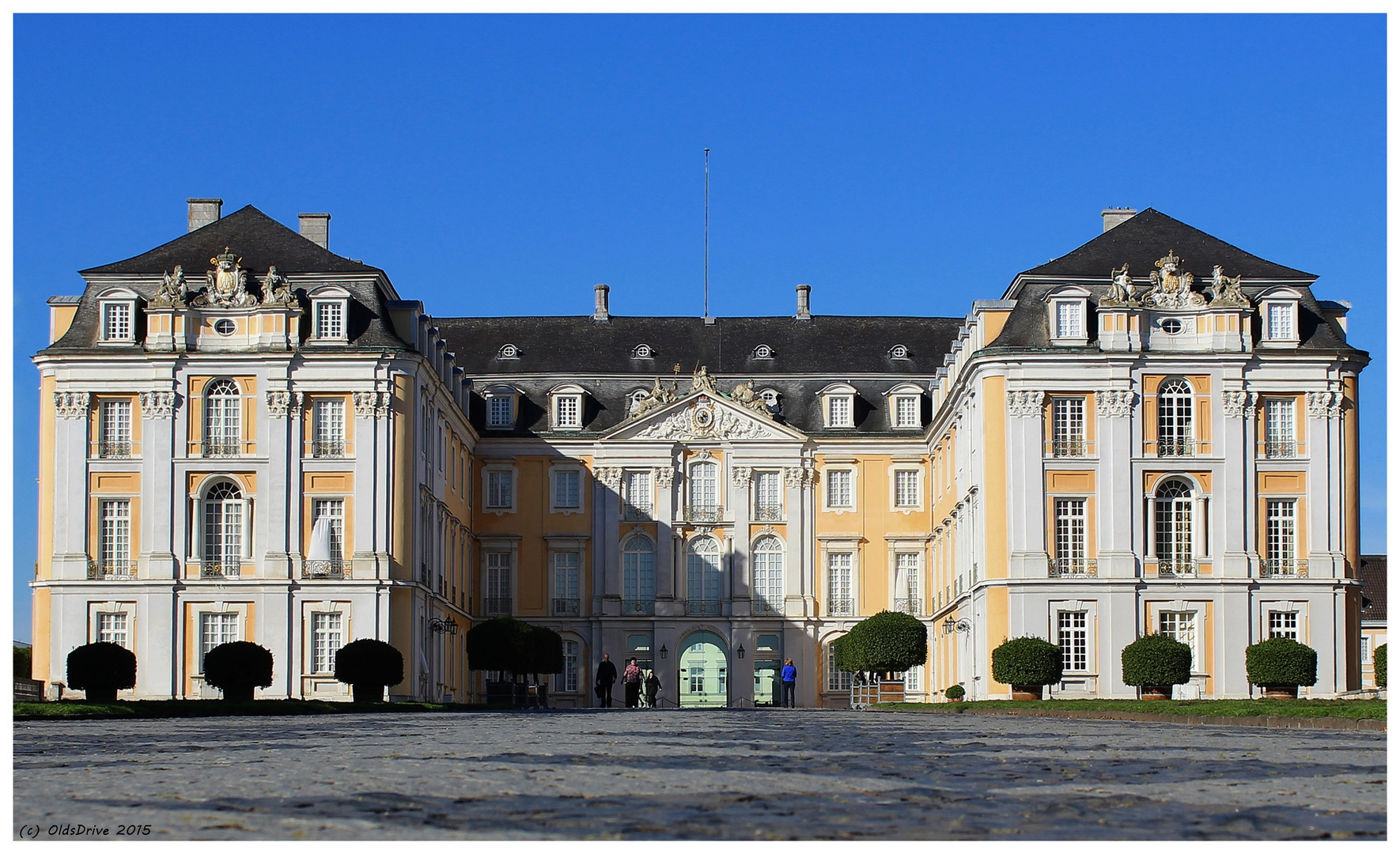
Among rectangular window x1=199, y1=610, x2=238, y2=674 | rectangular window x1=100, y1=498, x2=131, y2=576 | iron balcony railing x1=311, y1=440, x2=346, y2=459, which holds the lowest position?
rectangular window x1=199, y1=610, x2=238, y2=674

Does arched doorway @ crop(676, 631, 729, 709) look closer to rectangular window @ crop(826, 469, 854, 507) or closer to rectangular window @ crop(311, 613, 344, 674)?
rectangular window @ crop(826, 469, 854, 507)

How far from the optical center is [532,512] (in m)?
61.4

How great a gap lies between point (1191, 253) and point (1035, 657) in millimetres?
14164

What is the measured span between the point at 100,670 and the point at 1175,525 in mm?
26810

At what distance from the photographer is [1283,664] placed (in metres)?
41.3

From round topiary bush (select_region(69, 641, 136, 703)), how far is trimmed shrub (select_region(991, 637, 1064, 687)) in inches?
738

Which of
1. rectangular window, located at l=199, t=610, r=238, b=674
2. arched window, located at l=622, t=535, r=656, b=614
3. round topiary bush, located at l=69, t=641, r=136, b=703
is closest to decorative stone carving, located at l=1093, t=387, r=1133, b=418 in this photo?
arched window, located at l=622, t=535, r=656, b=614

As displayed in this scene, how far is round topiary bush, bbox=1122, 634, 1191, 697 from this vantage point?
40.5 metres

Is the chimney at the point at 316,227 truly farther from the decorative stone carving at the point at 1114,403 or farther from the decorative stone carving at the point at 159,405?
the decorative stone carving at the point at 1114,403

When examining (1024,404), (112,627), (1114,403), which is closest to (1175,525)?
(1114,403)

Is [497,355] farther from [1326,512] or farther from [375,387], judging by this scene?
[1326,512]

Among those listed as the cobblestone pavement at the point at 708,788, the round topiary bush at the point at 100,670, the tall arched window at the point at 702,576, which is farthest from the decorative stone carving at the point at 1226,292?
the cobblestone pavement at the point at 708,788

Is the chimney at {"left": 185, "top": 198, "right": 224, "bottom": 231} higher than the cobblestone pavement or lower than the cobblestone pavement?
higher

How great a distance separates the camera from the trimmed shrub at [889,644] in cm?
4834
